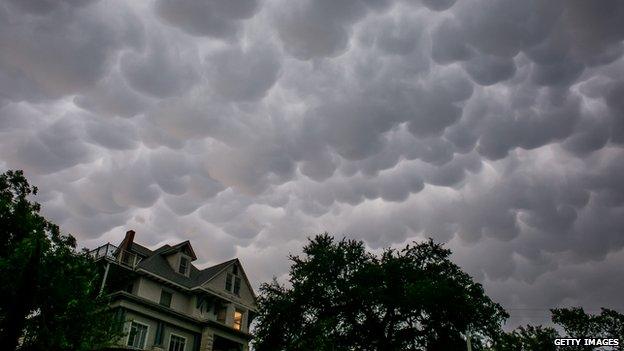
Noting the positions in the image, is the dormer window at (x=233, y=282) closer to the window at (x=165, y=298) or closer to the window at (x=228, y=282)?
the window at (x=228, y=282)

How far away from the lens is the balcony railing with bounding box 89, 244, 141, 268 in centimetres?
3941

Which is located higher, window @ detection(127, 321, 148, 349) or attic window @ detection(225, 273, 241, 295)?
attic window @ detection(225, 273, 241, 295)

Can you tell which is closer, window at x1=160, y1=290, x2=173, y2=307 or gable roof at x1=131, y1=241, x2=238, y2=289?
window at x1=160, y1=290, x2=173, y2=307

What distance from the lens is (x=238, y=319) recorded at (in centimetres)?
4644

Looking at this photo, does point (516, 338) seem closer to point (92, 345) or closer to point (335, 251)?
point (335, 251)

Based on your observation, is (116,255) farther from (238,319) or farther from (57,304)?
(57,304)

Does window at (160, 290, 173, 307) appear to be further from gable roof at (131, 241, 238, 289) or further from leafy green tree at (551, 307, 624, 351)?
leafy green tree at (551, 307, 624, 351)

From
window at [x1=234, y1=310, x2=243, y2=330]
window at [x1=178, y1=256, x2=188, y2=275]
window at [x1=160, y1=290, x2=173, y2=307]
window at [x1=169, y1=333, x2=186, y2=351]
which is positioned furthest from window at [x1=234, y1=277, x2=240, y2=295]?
window at [x1=169, y1=333, x2=186, y2=351]

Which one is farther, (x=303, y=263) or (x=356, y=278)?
(x=303, y=263)

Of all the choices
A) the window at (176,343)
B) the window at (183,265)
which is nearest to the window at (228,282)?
the window at (183,265)

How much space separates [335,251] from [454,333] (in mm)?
13474

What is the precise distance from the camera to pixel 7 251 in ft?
81.1

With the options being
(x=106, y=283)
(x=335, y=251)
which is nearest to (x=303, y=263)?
(x=335, y=251)

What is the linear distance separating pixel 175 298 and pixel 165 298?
120 centimetres
